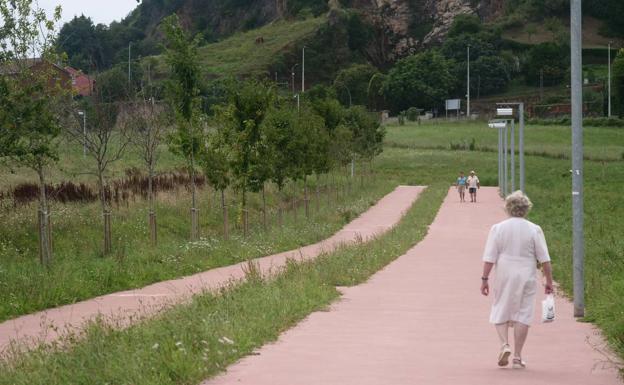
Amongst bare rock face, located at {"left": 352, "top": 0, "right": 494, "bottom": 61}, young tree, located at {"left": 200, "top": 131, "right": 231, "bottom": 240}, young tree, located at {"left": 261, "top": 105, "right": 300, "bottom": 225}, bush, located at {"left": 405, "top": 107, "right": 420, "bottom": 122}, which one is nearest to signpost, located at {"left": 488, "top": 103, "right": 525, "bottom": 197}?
young tree, located at {"left": 261, "top": 105, "right": 300, "bottom": 225}

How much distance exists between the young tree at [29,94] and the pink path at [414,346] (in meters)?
6.56

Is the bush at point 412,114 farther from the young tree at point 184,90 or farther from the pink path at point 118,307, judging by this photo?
the pink path at point 118,307

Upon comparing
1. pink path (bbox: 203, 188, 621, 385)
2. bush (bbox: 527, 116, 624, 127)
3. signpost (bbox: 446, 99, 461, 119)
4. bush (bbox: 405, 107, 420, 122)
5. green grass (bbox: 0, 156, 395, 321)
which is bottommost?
green grass (bbox: 0, 156, 395, 321)

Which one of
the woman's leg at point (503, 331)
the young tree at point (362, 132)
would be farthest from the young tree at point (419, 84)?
the woman's leg at point (503, 331)

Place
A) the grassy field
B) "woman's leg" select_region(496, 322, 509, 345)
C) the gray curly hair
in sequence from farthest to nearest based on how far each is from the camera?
1. the gray curly hair
2. "woman's leg" select_region(496, 322, 509, 345)
3. the grassy field

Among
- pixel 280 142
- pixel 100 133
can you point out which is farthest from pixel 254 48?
pixel 100 133

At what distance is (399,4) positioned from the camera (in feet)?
575

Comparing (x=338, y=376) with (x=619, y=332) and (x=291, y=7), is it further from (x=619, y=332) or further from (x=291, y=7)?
(x=291, y=7)

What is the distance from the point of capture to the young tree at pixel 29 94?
18.7m

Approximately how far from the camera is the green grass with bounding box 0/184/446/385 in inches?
336

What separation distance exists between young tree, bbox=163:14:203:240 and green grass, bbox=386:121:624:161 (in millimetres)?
51564

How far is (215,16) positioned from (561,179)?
13961cm

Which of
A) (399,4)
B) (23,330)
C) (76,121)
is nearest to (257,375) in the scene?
(23,330)

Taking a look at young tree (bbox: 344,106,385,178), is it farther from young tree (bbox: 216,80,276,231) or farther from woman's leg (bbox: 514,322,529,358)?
woman's leg (bbox: 514,322,529,358)
